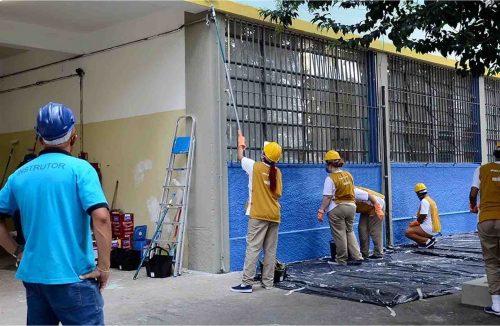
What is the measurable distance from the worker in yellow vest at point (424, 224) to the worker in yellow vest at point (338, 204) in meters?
2.13

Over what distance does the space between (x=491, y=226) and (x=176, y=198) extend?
173 inches

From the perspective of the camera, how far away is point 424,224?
1018 centimetres

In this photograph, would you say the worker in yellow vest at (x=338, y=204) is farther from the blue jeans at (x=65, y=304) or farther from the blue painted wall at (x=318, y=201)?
the blue jeans at (x=65, y=304)

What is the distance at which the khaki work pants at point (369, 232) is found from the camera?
9.20 m

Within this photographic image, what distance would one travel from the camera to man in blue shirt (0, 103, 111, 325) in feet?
9.62

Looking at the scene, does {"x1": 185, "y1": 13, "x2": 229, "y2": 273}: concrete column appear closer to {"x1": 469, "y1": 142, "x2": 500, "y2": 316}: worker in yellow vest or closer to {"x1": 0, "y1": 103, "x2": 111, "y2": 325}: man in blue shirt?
{"x1": 469, "y1": 142, "x2": 500, "y2": 316}: worker in yellow vest

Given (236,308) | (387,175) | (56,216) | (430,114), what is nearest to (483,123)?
(430,114)

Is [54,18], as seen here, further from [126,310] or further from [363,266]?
[363,266]

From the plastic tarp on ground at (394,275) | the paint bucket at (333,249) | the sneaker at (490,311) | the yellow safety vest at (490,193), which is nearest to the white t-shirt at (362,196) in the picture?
the paint bucket at (333,249)

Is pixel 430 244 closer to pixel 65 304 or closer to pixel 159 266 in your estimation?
pixel 159 266

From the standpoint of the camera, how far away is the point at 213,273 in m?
7.80

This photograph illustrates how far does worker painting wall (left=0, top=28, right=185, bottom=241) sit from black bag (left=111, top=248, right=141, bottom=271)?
19.1 inches

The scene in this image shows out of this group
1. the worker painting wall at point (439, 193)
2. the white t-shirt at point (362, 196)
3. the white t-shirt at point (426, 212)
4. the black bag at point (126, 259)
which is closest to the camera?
the black bag at point (126, 259)

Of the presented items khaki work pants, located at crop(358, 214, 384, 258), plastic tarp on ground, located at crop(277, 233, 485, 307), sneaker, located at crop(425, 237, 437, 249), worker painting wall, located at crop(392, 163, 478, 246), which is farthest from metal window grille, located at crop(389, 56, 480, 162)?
plastic tarp on ground, located at crop(277, 233, 485, 307)
